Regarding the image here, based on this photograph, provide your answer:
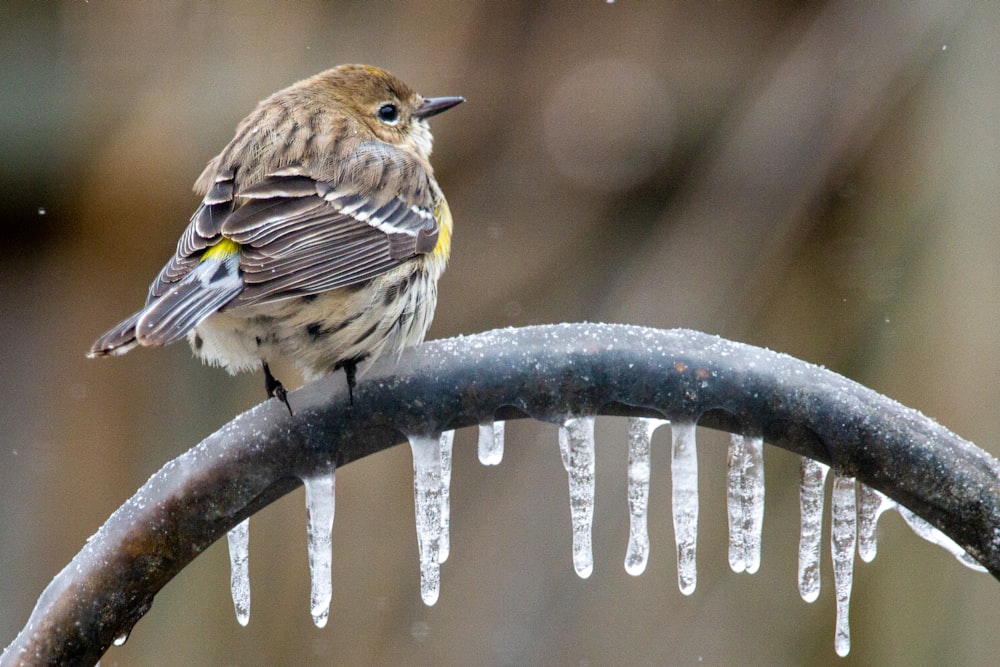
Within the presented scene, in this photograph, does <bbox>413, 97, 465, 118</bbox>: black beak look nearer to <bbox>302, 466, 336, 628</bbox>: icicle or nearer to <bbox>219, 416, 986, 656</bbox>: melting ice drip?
<bbox>219, 416, 986, 656</bbox>: melting ice drip

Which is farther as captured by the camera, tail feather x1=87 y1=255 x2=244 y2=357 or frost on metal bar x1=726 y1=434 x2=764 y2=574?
tail feather x1=87 y1=255 x2=244 y2=357

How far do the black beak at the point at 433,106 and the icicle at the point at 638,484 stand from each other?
191 cm

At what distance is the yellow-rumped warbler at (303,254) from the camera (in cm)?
240

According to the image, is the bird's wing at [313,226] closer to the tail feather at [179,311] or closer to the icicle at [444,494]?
the tail feather at [179,311]

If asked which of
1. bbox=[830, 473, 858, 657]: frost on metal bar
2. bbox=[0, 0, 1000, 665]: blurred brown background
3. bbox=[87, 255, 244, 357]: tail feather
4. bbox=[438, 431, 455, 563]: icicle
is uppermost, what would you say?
bbox=[830, 473, 858, 657]: frost on metal bar

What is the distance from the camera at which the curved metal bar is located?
1.70 metres

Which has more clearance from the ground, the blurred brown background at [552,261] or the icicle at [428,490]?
the icicle at [428,490]

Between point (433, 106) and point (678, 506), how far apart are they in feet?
6.81

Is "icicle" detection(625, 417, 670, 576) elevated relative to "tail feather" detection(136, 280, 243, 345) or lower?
elevated

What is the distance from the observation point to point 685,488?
1783 millimetres

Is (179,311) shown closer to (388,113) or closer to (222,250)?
(222,250)

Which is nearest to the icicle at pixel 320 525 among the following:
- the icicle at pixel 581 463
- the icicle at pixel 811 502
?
the icicle at pixel 581 463

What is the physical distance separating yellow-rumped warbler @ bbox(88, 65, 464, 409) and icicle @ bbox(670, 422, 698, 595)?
573 millimetres

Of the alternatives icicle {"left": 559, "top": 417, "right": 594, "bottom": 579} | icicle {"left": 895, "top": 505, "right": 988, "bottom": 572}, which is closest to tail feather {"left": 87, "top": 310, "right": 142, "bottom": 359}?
icicle {"left": 559, "top": 417, "right": 594, "bottom": 579}
